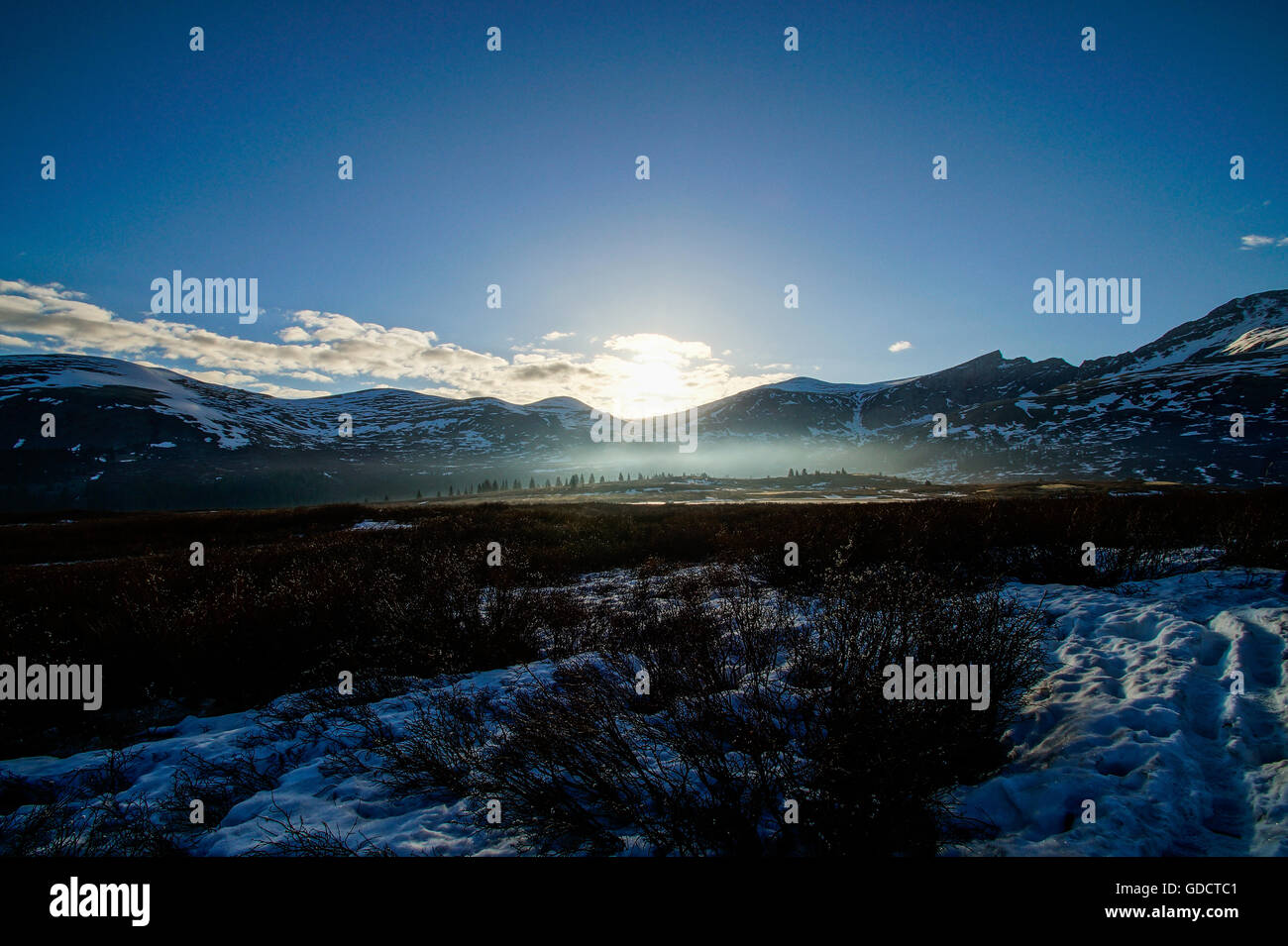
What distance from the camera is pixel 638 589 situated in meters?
10.2

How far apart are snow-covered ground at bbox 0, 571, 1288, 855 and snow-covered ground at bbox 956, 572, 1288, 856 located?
0.04 feet

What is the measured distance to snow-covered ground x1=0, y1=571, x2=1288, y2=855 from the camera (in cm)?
289

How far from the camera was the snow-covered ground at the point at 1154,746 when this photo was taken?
285cm

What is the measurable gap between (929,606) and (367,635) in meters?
8.13

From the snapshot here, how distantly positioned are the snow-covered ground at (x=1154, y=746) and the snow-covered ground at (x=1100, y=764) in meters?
0.01

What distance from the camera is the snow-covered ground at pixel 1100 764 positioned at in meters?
2.89

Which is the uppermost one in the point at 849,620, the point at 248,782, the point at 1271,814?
the point at 849,620

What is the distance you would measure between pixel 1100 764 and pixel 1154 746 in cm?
47

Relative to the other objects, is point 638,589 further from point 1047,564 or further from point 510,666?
point 1047,564

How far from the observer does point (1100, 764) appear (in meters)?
3.43

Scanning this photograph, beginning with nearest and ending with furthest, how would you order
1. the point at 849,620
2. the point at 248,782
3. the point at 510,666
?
the point at 248,782, the point at 849,620, the point at 510,666

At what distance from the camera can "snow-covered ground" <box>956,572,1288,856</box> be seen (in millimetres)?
2850
